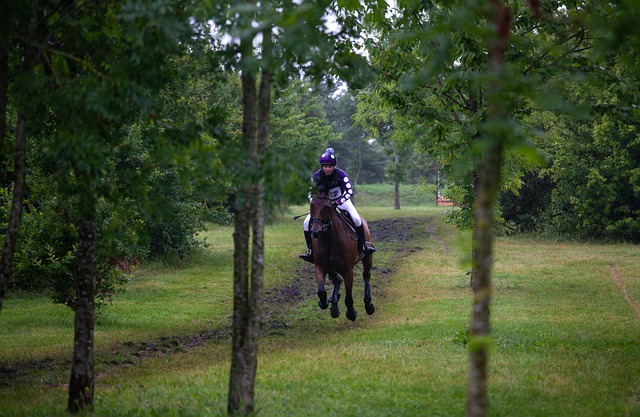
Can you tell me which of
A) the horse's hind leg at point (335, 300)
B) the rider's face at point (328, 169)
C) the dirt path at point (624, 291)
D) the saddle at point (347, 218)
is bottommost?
the dirt path at point (624, 291)

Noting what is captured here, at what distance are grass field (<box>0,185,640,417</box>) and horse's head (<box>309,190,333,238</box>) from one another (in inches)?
85.9

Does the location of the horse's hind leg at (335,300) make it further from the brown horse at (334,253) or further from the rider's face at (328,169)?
the rider's face at (328,169)

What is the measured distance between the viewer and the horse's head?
15.2m

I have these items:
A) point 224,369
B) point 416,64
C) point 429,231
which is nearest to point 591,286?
point 416,64

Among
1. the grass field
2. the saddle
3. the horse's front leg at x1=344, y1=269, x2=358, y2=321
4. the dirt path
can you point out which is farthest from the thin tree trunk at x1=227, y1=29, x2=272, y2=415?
the dirt path

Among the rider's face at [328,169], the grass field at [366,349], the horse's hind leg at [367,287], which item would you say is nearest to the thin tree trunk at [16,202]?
the grass field at [366,349]

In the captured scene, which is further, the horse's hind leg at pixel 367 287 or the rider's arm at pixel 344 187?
the horse's hind leg at pixel 367 287

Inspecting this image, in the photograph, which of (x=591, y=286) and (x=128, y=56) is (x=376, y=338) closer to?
(x=128, y=56)

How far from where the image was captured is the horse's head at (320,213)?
50.0ft

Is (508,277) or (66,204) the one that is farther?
(508,277)

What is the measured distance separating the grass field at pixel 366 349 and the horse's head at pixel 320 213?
2183 mm

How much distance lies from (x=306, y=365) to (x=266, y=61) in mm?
6035

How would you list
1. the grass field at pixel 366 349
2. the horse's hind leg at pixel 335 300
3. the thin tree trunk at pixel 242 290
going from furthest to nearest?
1. the horse's hind leg at pixel 335 300
2. the grass field at pixel 366 349
3. the thin tree trunk at pixel 242 290

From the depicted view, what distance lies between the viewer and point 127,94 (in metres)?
7.75
